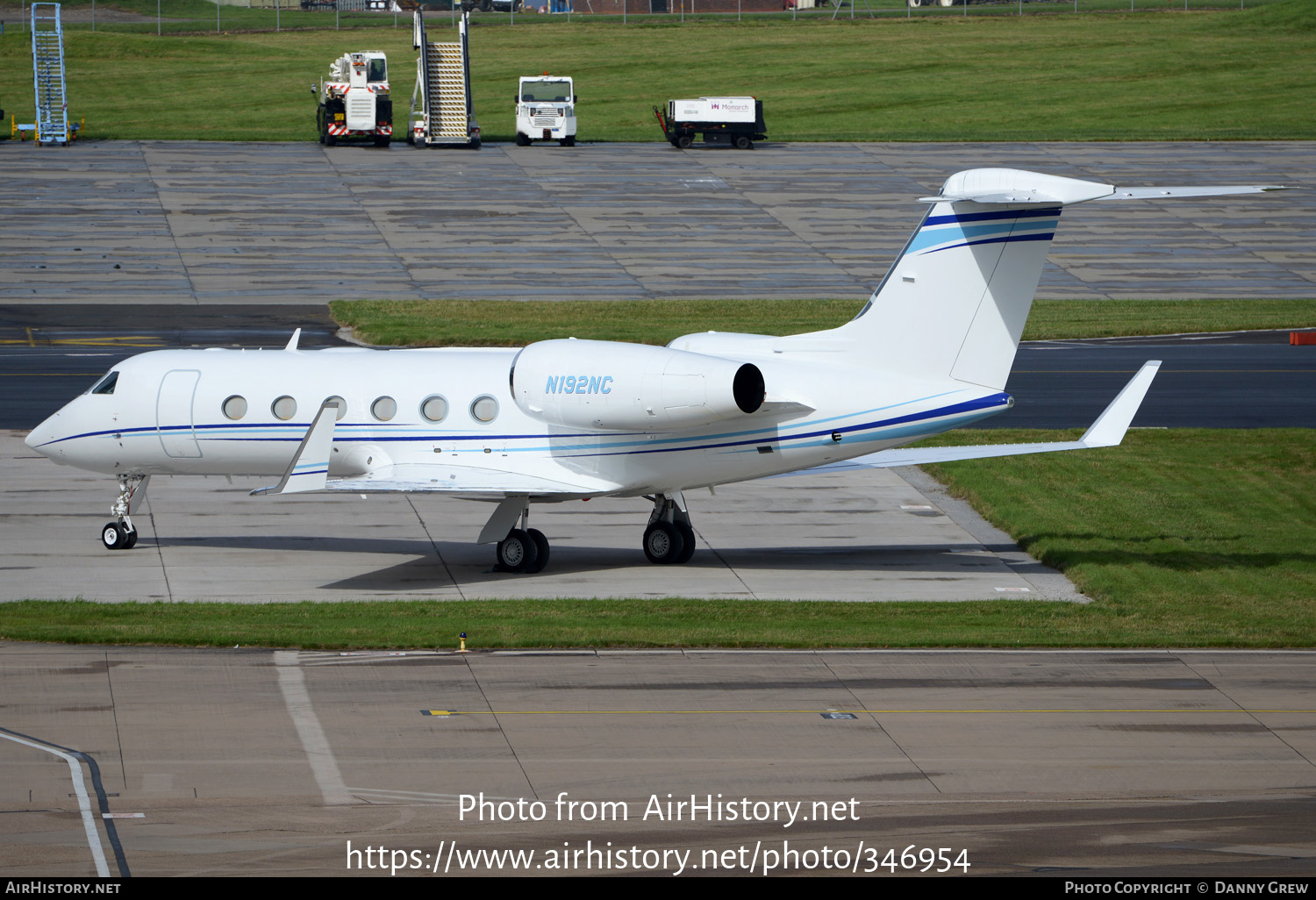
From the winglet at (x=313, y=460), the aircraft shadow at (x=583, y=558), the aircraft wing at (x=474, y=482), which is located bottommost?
the aircraft shadow at (x=583, y=558)

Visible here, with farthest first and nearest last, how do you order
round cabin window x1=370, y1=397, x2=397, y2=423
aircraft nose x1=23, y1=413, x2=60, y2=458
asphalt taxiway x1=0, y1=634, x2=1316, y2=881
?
aircraft nose x1=23, y1=413, x2=60, y2=458 < round cabin window x1=370, y1=397, x2=397, y2=423 < asphalt taxiway x1=0, y1=634, x2=1316, y2=881

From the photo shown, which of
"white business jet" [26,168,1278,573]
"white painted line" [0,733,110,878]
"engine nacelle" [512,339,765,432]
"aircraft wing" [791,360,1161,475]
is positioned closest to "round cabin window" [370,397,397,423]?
"white business jet" [26,168,1278,573]

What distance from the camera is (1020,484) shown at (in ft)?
99.9

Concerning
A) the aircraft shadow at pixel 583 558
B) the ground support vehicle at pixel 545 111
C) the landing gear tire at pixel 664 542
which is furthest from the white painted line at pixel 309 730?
the ground support vehicle at pixel 545 111

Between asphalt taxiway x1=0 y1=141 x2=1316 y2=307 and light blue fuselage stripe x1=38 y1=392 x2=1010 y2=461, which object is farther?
asphalt taxiway x1=0 y1=141 x2=1316 y2=307

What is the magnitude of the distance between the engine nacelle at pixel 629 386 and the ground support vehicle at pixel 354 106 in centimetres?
5560

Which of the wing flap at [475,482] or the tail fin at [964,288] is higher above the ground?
the tail fin at [964,288]

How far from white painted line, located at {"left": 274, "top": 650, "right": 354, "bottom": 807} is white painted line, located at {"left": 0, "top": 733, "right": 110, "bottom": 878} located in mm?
2100

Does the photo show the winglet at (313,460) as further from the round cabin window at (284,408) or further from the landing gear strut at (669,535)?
the landing gear strut at (669,535)

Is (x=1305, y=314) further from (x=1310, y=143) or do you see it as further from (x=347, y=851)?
(x=347, y=851)

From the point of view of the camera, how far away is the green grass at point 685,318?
4403cm

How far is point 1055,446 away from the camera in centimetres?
2553

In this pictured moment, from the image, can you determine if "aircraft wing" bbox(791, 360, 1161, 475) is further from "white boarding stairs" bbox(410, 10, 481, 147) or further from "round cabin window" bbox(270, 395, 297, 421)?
"white boarding stairs" bbox(410, 10, 481, 147)

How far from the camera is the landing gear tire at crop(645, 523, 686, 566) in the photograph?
1003 inches
